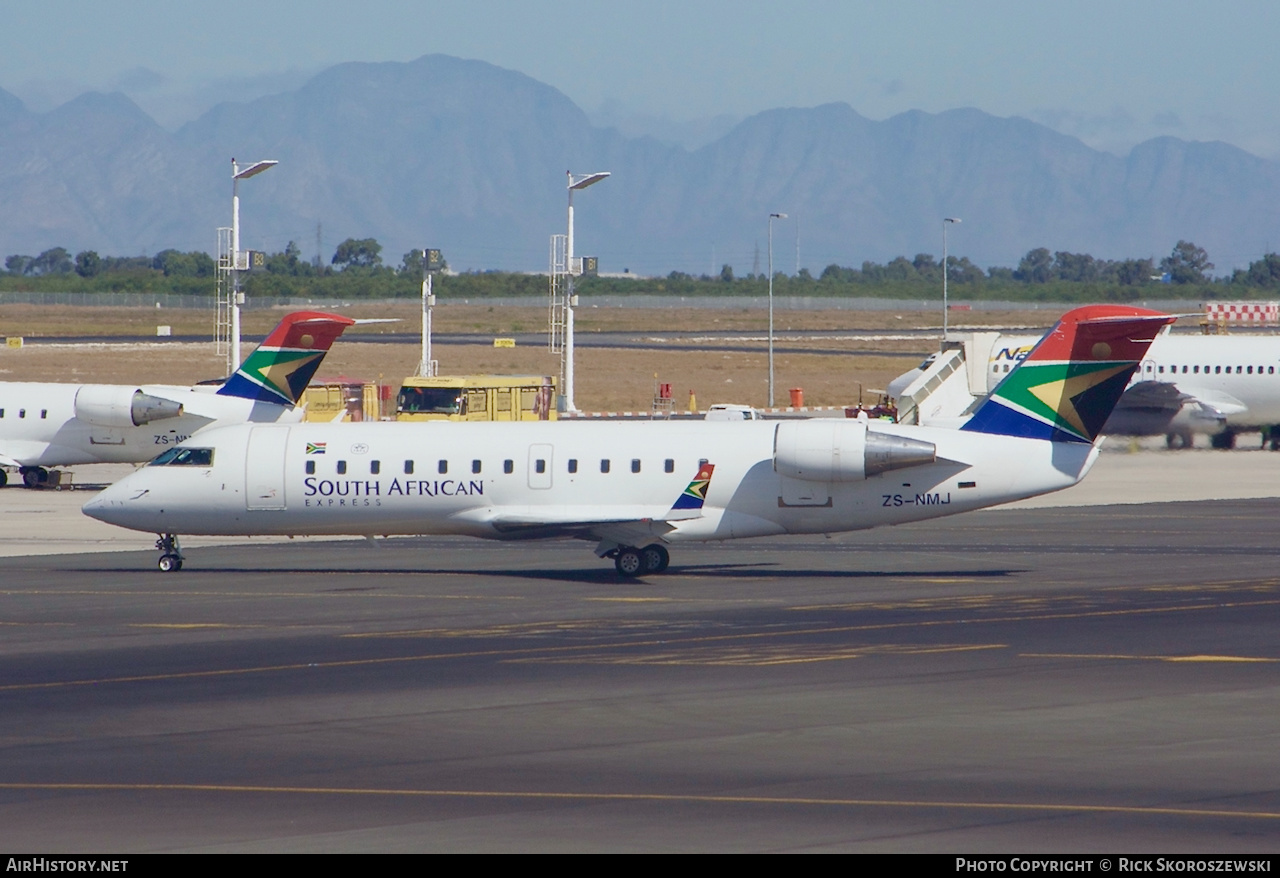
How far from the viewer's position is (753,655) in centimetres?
2231

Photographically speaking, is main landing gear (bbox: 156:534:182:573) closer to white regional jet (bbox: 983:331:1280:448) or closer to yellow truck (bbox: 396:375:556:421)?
yellow truck (bbox: 396:375:556:421)

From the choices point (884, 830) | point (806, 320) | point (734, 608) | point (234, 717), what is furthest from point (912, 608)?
point (806, 320)

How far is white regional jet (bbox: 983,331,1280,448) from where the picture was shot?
2458 inches

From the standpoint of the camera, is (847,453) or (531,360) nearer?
(847,453)

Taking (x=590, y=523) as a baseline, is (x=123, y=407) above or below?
above

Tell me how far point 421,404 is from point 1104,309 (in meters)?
35.7

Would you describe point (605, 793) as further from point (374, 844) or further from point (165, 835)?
point (165, 835)

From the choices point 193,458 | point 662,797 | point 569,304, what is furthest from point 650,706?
point 569,304

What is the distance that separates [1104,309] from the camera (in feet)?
103

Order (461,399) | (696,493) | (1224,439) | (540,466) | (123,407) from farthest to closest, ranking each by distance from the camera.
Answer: (1224,439) → (461,399) → (123,407) → (540,466) → (696,493)

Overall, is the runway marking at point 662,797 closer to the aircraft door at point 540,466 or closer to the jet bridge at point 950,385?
the aircraft door at point 540,466

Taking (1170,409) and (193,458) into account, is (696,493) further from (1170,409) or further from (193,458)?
(1170,409)

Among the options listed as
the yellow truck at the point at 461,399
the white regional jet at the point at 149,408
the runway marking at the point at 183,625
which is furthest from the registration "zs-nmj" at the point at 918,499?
the yellow truck at the point at 461,399

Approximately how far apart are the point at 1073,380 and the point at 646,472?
7868 millimetres
